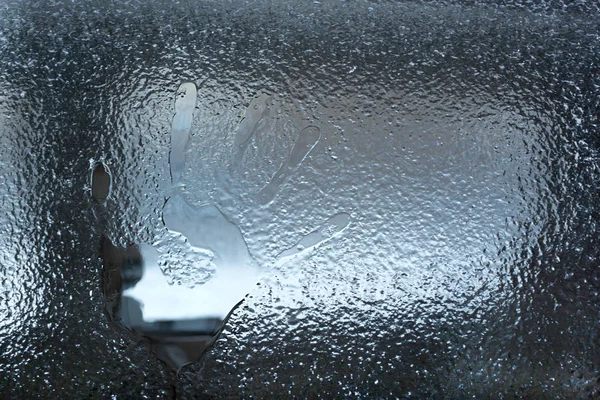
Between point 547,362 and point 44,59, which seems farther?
point 44,59

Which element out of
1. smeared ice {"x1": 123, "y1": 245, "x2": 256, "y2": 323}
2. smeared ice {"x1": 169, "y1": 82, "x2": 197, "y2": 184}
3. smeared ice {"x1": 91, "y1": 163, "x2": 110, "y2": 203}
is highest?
smeared ice {"x1": 169, "y1": 82, "x2": 197, "y2": 184}

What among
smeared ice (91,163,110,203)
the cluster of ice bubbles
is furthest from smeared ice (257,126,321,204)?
smeared ice (91,163,110,203)

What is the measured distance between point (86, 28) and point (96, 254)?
0.30 metres

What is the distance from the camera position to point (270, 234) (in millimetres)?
581

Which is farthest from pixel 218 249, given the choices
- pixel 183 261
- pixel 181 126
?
pixel 181 126

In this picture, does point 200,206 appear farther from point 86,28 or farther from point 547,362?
point 547,362

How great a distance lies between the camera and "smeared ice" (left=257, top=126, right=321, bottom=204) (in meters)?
0.59

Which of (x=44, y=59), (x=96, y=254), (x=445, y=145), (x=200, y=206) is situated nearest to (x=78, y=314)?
(x=96, y=254)

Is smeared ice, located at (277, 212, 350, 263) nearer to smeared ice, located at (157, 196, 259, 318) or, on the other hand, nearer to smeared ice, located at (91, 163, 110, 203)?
smeared ice, located at (157, 196, 259, 318)

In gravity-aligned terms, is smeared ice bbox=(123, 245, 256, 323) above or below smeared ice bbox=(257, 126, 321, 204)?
below

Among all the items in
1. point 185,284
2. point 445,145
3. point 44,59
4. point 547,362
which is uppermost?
point 44,59

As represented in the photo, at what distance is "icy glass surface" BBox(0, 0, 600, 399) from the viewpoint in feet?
1.80

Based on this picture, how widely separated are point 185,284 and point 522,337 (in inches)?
14.1

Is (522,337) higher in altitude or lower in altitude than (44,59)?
lower
